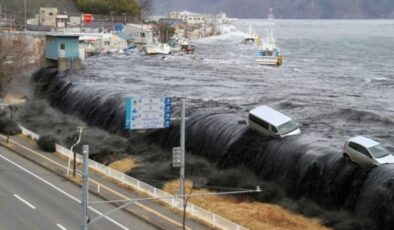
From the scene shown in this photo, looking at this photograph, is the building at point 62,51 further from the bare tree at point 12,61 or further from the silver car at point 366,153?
the silver car at point 366,153

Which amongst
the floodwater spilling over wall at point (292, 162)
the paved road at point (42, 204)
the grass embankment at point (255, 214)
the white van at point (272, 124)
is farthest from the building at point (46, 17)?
the grass embankment at point (255, 214)

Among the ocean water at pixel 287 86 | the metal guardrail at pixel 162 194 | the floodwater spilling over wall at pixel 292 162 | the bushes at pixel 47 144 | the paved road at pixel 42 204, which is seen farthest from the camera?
the ocean water at pixel 287 86

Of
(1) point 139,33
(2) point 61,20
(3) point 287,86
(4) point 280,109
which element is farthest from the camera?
(2) point 61,20

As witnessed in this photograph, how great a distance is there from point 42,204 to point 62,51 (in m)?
51.7

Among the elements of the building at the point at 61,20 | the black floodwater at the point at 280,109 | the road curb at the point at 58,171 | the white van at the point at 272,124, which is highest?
the building at the point at 61,20

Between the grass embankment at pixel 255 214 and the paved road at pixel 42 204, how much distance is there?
4158 mm

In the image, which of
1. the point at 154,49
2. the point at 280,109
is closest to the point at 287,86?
the point at 280,109

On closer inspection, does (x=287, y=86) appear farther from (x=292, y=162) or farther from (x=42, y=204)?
(x=42, y=204)

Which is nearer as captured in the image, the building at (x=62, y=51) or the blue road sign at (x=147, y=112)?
the blue road sign at (x=147, y=112)

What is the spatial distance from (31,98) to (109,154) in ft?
100.0

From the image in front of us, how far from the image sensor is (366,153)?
32.7 meters

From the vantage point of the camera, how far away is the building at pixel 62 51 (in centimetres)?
8031

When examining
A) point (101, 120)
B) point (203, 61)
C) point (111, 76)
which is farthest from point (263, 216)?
point (203, 61)

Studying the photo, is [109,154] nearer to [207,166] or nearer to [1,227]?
[207,166]
